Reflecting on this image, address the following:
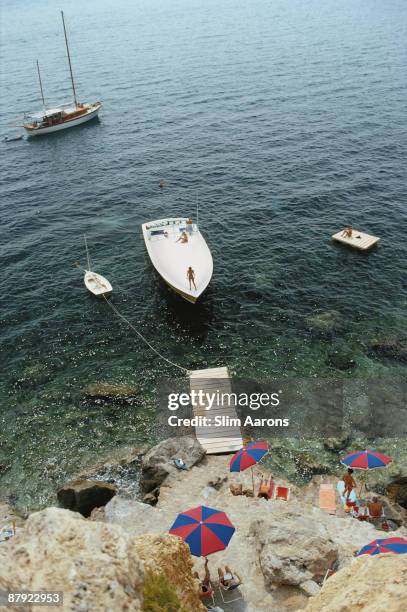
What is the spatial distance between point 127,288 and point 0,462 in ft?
55.6

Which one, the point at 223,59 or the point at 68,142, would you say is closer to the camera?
the point at 68,142

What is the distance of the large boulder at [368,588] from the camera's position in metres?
A: 8.06

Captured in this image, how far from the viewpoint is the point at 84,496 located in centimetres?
2067

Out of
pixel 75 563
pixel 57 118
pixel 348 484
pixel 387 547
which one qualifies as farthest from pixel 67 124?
pixel 75 563

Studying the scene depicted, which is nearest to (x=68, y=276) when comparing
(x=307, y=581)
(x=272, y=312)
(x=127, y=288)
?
(x=127, y=288)

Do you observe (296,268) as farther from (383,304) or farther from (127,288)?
(127,288)

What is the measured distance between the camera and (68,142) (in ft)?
234

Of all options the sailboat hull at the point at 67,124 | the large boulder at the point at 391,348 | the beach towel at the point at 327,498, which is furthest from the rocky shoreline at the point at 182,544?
the sailboat hull at the point at 67,124

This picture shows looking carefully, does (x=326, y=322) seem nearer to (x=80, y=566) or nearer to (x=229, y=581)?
(x=229, y=581)

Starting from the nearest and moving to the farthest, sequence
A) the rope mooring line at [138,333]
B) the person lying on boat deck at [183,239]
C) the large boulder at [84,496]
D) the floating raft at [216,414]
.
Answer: the large boulder at [84,496], the floating raft at [216,414], the rope mooring line at [138,333], the person lying on boat deck at [183,239]

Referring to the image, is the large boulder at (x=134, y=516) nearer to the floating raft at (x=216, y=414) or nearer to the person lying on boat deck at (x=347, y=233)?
the floating raft at (x=216, y=414)

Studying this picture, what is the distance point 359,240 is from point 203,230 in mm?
14875

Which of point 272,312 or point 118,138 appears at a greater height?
point 118,138

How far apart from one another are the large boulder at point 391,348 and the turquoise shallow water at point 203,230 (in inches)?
32.5
